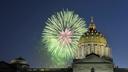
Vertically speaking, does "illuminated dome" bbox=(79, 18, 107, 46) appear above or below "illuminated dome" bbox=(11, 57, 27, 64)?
above

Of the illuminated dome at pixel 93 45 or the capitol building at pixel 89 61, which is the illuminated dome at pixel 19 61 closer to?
the capitol building at pixel 89 61

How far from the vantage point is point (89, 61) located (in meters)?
115

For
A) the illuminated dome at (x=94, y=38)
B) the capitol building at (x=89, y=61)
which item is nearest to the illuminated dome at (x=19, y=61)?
the capitol building at (x=89, y=61)

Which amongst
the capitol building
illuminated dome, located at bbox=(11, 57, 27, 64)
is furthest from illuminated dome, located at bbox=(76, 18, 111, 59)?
illuminated dome, located at bbox=(11, 57, 27, 64)

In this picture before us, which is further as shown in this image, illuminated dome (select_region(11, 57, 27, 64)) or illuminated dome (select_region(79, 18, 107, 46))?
illuminated dome (select_region(79, 18, 107, 46))

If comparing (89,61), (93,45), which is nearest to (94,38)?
(93,45)

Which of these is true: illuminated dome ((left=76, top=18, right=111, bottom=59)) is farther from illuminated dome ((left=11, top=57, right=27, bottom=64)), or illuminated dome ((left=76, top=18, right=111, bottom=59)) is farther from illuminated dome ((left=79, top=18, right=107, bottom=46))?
illuminated dome ((left=11, top=57, right=27, bottom=64))

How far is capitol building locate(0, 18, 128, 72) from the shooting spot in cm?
11469

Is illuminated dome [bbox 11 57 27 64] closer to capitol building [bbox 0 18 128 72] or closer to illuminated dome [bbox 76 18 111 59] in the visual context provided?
capitol building [bbox 0 18 128 72]

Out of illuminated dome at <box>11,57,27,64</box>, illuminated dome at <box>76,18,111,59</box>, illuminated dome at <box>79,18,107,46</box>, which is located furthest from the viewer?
illuminated dome at <box>79,18,107,46</box>

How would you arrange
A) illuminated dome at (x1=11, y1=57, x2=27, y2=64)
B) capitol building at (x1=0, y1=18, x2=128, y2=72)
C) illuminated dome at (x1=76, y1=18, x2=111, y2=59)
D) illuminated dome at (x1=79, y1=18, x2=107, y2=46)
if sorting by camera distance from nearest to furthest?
1. capitol building at (x1=0, y1=18, x2=128, y2=72)
2. illuminated dome at (x1=11, y1=57, x2=27, y2=64)
3. illuminated dome at (x1=76, y1=18, x2=111, y2=59)
4. illuminated dome at (x1=79, y1=18, x2=107, y2=46)

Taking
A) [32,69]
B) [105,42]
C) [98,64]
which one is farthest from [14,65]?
[105,42]

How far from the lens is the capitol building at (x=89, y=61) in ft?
376

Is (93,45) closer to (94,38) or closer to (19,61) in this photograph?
(94,38)
